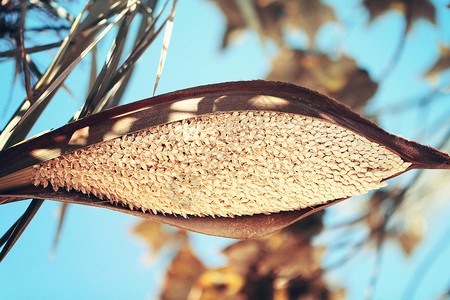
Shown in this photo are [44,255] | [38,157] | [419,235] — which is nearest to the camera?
[38,157]

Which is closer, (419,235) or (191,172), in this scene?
(191,172)

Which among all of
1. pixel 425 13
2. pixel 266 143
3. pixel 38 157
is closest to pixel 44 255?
pixel 38 157

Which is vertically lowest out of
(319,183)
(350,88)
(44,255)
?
(319,183)

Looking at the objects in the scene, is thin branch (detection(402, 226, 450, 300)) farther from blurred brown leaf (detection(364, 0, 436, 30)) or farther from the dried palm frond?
the dried palm frond

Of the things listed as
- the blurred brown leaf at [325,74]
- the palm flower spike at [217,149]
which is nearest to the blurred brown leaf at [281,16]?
the blurred brown leaf at [325,74]

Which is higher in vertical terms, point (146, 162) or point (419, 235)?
point (419, 235)

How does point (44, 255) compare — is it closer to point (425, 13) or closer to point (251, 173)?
point (251, 173)

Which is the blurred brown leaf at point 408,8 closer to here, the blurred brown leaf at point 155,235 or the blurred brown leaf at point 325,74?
the blurred brown leaf at point 325,74
